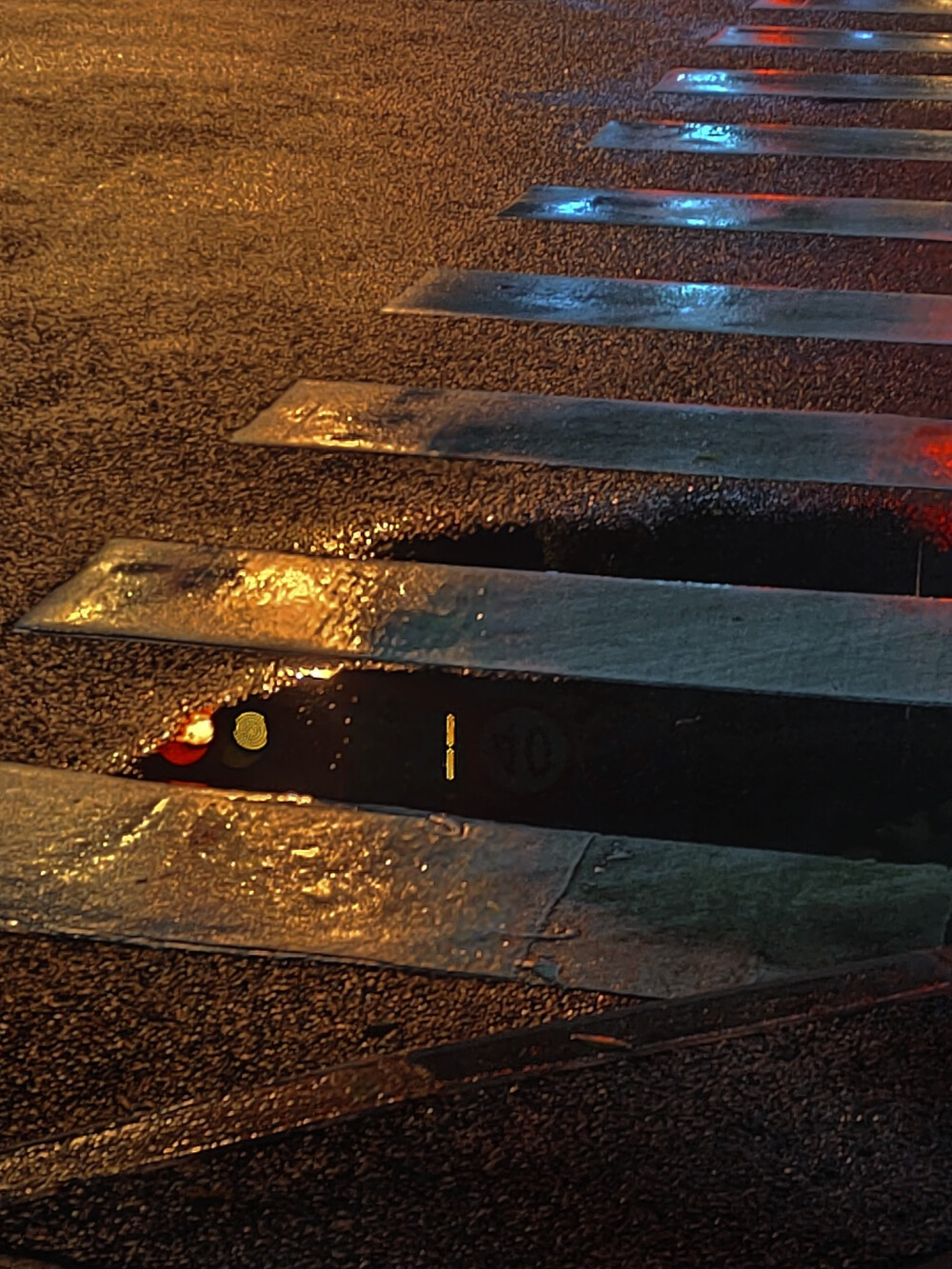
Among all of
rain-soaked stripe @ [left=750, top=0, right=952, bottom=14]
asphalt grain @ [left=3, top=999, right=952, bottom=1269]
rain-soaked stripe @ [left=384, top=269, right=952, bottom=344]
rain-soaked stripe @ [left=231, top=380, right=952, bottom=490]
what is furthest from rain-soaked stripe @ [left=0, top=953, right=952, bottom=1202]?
rain-soaked stripe @ [left=750, top=0, right=952, bottom=14]

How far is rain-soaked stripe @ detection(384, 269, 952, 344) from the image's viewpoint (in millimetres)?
6398

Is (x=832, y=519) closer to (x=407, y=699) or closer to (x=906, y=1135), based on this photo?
(x=407, y=699)

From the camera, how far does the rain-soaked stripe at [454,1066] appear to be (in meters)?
2.68

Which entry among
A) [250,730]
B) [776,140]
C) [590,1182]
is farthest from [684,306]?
[590,1182]

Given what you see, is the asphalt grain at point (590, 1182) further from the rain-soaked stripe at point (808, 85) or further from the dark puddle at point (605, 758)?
the rain-soaked stripe at point (808, 85)

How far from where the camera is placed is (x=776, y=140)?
9117 mm

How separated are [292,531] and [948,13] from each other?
9.82 meters

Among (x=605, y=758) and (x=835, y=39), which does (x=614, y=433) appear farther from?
(x=835, y=39)

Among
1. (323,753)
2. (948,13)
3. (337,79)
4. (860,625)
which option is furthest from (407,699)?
(948,13)

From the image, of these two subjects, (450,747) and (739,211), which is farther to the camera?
(739,211)

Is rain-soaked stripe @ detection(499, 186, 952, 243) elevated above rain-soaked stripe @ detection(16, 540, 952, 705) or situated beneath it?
elevated above

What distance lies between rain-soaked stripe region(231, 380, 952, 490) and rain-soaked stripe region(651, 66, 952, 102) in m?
5.13

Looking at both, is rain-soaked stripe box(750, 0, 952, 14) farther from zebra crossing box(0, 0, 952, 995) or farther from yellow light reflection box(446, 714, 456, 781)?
yellow light reflection box(446, 714, 456, 781)

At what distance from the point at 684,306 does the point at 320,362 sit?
1464 millimetres
